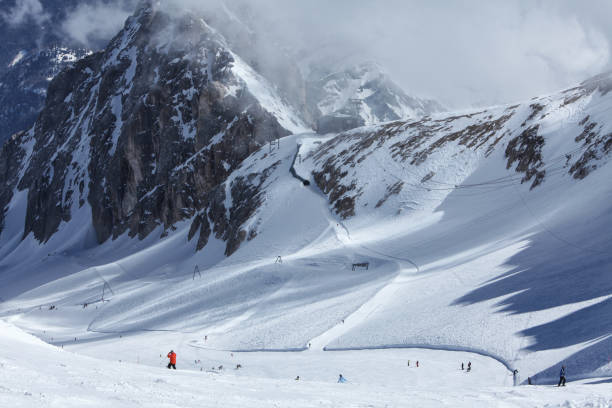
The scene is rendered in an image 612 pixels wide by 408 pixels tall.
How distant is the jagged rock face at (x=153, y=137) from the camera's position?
130 meters

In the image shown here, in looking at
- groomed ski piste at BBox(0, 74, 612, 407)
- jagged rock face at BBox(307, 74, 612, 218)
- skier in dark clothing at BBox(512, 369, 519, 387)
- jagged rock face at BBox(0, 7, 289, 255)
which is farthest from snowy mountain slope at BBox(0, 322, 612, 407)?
jagged rock face at BBox(0, 7, 289, 255)

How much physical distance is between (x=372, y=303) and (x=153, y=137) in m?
120

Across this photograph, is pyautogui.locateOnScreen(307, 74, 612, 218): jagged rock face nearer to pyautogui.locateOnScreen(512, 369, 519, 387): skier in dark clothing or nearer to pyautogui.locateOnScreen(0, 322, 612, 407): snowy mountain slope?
pyautogui.locateOnScreen(512, 369, 519, 387): skier in dark clothing

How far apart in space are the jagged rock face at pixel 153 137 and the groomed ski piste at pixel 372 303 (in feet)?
87.6

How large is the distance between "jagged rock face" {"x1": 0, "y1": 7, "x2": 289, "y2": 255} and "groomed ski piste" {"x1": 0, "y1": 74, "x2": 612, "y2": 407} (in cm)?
2672

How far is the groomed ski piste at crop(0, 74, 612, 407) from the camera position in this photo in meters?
17.3

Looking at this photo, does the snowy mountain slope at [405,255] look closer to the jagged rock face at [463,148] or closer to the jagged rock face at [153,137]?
the jagged rock face at [463,148]

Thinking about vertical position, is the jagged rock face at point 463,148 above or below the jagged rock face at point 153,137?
below

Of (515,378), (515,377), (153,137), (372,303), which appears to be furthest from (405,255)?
(153,137)

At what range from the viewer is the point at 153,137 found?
153m

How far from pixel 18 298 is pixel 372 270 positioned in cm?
8274

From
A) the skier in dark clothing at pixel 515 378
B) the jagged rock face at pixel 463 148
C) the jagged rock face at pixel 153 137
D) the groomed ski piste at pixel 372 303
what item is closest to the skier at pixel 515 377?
the skier in dark clothing at pixel 515 378

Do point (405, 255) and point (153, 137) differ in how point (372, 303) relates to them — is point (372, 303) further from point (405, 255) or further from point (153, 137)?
point (153, 137)

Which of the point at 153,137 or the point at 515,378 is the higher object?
the point at 153,137
